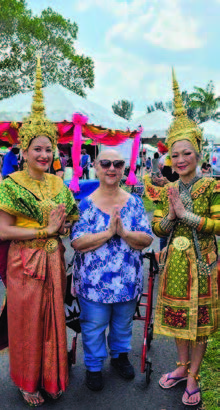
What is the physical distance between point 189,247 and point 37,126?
129cm

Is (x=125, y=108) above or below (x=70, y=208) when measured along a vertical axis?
above

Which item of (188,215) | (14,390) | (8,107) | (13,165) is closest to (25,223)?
(188,215)

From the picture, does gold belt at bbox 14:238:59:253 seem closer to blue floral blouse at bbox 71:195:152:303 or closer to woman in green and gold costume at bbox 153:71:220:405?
blue floral blouse at bbox 71:195:152:303

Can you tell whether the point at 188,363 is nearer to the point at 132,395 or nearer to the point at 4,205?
the point at 132,395

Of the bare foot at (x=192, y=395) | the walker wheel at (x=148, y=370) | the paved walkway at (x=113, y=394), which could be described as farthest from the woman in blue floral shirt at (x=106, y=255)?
the bare foot at (x=192, y=395)

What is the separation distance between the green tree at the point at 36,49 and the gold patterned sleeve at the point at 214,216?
935 inches

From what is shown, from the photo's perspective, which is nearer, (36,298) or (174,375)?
(36,298)

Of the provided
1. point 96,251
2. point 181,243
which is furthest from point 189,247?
point 96,251

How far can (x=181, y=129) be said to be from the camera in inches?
97.7

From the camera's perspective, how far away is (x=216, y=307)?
2.50 meters

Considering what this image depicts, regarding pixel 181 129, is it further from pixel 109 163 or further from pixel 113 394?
pixel 113 394

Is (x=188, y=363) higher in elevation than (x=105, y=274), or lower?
lower

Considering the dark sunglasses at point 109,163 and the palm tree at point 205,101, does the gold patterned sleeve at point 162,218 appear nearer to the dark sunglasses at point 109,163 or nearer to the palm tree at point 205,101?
the dark sunglasses at point 109,163

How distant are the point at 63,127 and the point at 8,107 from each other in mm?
1967
